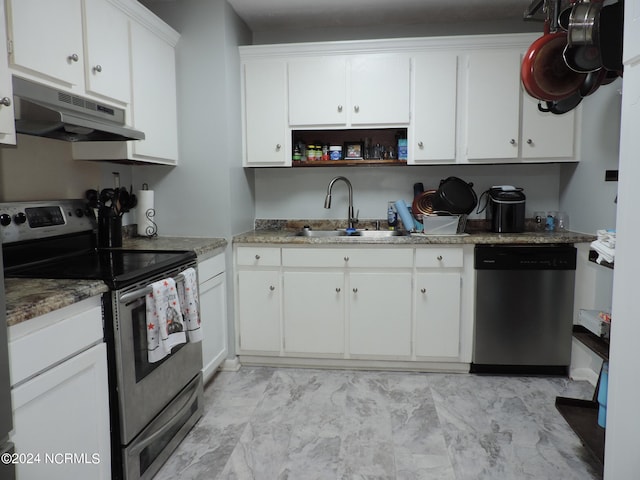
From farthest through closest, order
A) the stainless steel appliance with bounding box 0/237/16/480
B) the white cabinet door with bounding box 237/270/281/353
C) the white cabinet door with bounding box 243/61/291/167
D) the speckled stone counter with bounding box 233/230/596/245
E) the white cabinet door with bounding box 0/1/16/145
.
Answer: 1. the white cabinet door with bounding box 243/61/291/167
2. the white cabinet door with bounding box 237/270/281/353
3. the speckled stone counter with bounding box 233/230/596/245
4. the white cabinet door with bounding box 0/1/16/145
5. the stainless steel appliance with bounding box 0/237/16/480

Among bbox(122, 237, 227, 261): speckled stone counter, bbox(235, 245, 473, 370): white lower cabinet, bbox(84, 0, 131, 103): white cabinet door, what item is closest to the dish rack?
bbox(235, 245, 473, 370): white lower cabinet

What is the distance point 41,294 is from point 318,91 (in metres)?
2.17

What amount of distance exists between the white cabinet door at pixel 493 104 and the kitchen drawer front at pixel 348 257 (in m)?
0.89

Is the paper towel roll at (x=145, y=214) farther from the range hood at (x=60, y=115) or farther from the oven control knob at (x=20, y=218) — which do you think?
the oven control knob at (x=20, y=218)

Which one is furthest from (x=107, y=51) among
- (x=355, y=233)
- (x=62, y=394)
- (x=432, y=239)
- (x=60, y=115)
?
(x=432, y=239)

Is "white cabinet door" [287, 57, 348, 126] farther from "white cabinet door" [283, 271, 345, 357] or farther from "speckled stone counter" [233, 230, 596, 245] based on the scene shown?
"white cabinet door" [283, 271, 345, 357]

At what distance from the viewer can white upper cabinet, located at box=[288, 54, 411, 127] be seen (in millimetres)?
2859

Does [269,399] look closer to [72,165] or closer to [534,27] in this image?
[72,165]

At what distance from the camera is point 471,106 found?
2.83m

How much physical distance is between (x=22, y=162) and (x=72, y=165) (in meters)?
0.35

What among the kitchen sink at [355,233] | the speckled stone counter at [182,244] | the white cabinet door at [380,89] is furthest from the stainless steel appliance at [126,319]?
the white cabinet door at [380,89]

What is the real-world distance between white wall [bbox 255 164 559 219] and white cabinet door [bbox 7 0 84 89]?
1.67 metres

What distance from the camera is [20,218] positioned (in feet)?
6.02

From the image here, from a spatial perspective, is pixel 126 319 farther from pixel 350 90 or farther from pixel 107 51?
pixel 350 90
